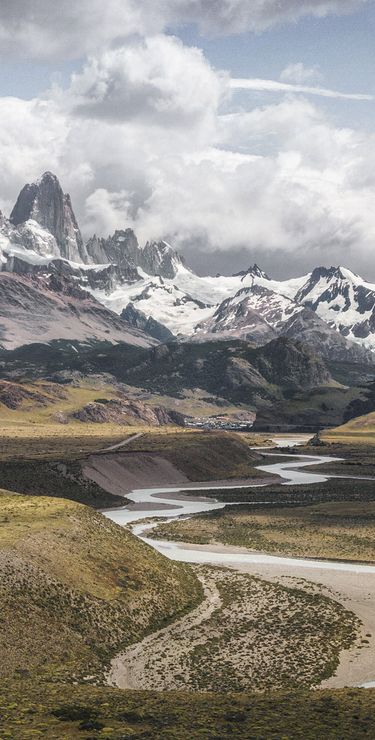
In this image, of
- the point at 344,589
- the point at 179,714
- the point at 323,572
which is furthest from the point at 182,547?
the point at 179,714

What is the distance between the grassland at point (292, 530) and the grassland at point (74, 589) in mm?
29248

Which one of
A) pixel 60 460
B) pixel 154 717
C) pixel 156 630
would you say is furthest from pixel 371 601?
pixel 60 460

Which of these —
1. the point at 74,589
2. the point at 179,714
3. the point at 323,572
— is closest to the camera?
the point at 179,714

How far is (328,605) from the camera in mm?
81125

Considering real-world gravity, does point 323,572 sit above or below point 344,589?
below

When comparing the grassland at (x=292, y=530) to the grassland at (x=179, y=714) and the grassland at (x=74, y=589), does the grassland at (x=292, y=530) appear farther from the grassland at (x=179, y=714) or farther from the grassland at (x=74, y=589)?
the grassland at (x=179, y=714)

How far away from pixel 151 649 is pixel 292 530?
71.7 m

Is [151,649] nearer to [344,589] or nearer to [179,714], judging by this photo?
[179,714]

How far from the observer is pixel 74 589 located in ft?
238

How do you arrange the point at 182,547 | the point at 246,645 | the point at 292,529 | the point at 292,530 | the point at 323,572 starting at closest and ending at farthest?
the point at 246,645 < the point at 323,572 < the point at 182,547 < the point at 292,530 < the point at 292,529

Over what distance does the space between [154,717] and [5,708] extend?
27.6ft

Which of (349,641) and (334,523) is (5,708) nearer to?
(349,641)

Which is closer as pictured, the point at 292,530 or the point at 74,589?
the point at 74,589

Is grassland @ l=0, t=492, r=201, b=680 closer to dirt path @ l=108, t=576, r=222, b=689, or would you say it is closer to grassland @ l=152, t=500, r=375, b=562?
dirt path @ l=108, t=576, r=222, b=689
